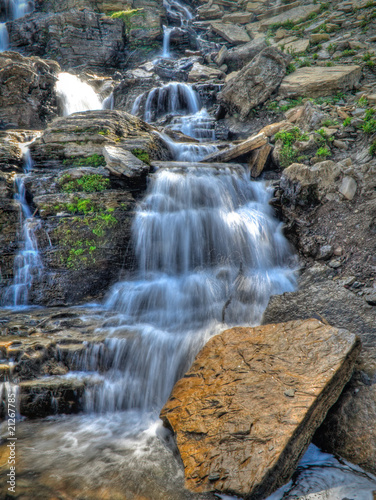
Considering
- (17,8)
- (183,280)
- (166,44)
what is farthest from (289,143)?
(17,8)

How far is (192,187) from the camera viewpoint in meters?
6.72

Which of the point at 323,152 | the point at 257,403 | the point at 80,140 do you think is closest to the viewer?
the point at 257,403

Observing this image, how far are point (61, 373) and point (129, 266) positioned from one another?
260cm

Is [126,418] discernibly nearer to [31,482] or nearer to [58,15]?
[31,482]

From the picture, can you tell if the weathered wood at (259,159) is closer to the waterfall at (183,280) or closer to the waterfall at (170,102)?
the waterfall at (183,280)

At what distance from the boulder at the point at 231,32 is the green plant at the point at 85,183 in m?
18.9

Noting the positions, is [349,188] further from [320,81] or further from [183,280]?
[320,81]

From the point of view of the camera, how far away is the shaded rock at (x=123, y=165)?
19.8 ft

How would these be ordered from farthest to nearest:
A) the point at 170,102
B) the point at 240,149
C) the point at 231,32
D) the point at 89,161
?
1. the point at 231,32
2. the point at 170,102
3. the point at 240,149
4. the point at 89,161

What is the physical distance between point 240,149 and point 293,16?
15.3 meters

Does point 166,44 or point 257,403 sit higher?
point 166,44

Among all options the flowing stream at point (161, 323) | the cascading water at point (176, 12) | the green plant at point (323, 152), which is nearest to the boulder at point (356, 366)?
the flowing stream at point (161, 323)

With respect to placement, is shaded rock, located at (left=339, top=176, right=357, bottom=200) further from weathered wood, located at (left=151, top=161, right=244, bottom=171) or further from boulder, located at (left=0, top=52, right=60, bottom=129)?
boulder, located at (left=0, top=52, right=60, bottom=129)

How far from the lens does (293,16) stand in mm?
16797
